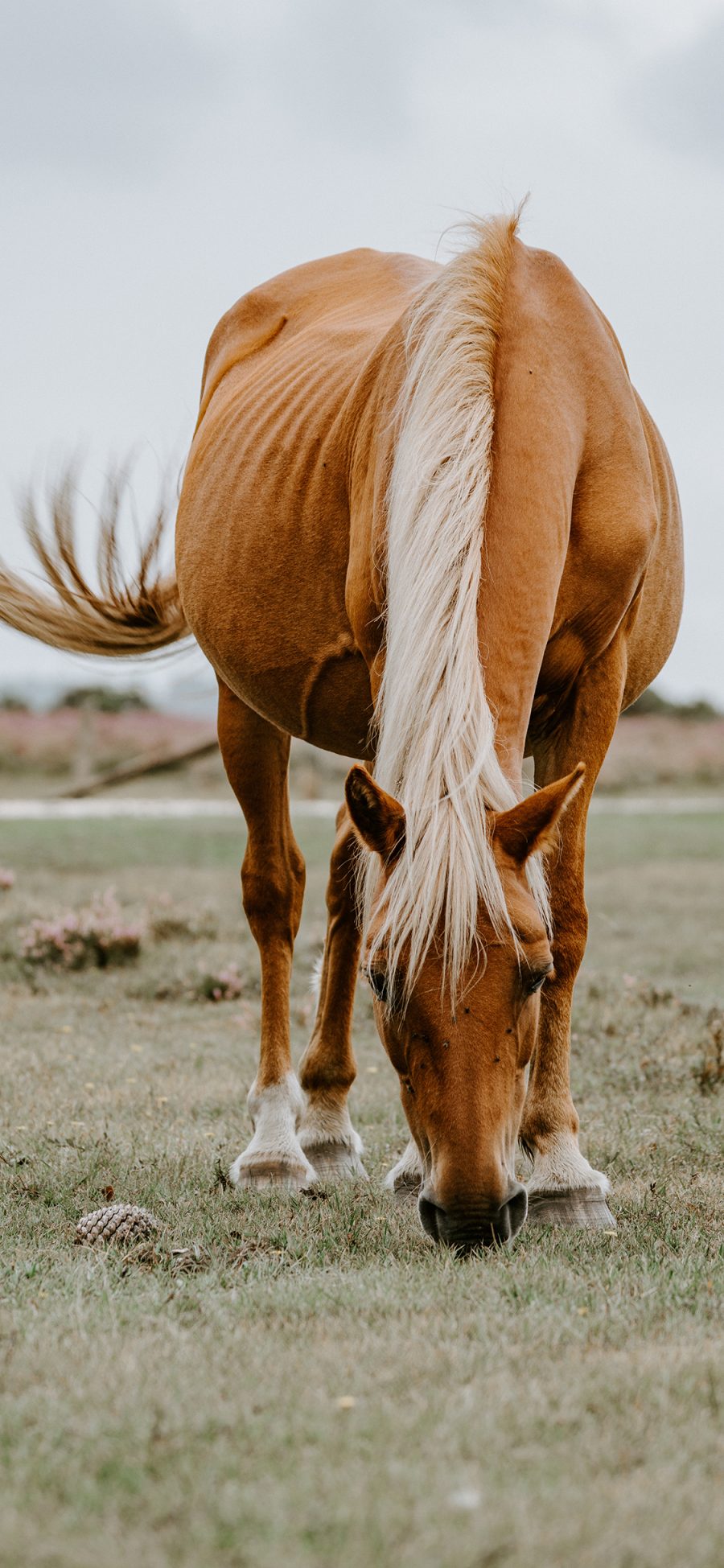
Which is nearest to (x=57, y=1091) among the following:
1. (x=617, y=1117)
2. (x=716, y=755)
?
(x=617, y=1117)

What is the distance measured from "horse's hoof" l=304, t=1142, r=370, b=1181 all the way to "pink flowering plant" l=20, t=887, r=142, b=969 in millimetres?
3249

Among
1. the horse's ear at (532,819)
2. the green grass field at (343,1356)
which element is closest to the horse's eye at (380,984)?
the horse's ear at (532,819)

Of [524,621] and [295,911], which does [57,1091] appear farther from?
Answer: [524,621]

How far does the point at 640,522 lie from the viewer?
11.0 feet

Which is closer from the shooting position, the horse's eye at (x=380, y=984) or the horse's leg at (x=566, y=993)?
the horse's eye at (x=380, y=984)

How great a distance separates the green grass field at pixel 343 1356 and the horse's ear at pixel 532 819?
774mm

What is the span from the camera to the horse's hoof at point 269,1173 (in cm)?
368

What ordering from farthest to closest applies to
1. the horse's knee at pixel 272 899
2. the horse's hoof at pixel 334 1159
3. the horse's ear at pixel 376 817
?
the horse's knee at pixel 272 899
the horse's hoof at pixel 334 1159
the horse's ear at pixel 376 817

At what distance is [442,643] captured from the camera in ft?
9.19

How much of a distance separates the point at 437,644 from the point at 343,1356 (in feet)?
4.34

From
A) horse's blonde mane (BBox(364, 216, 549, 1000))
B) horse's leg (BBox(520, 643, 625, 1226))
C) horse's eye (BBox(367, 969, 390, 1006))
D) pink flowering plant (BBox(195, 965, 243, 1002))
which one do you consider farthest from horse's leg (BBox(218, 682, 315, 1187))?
pink flowering plant (BBox(195, 965, 243, 1002))

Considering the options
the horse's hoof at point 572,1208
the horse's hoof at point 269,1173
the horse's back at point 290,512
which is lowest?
the horse's hoof at point 269,1173

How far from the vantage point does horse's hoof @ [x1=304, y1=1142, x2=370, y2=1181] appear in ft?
13.1

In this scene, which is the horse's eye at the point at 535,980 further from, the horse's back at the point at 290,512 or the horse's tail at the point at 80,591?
the horse's tail at the point at 80,591
